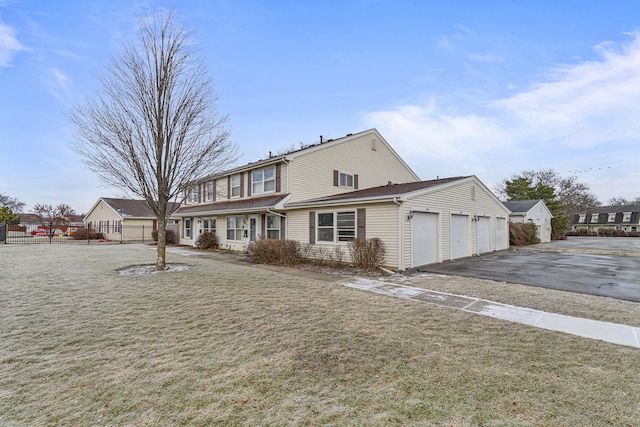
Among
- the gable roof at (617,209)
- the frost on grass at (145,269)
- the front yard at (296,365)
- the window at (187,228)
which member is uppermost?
the gable roof at (617,209)

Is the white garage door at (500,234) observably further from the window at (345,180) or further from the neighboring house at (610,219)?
the neighboring house at (610,219)

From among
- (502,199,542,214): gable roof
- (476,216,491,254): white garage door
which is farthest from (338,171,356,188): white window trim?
(502,199,542,214): gable roof

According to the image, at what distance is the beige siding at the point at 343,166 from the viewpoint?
14.6 m

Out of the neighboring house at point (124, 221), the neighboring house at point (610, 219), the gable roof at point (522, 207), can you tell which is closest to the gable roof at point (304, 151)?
the gable roof at point (522, 207)

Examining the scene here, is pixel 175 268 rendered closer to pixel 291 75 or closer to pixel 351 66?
pixel 291 75

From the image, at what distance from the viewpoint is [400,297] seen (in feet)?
22.0

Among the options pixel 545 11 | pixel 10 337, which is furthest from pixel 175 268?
pixel 545 11

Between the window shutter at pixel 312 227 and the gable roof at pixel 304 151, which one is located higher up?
the gable roof at pixel 304 151

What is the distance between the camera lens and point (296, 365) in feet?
11.2

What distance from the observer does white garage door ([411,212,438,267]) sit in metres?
10.9

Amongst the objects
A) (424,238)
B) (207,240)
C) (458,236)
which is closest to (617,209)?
(458,236)

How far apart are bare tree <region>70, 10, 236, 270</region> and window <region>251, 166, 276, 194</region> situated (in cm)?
545

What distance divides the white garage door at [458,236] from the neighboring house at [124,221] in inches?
986

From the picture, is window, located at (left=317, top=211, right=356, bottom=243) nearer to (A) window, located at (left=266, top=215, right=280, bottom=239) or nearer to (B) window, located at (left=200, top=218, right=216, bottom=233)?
(A) window, located at (left=266, top=215, right=280, bottom=239)
